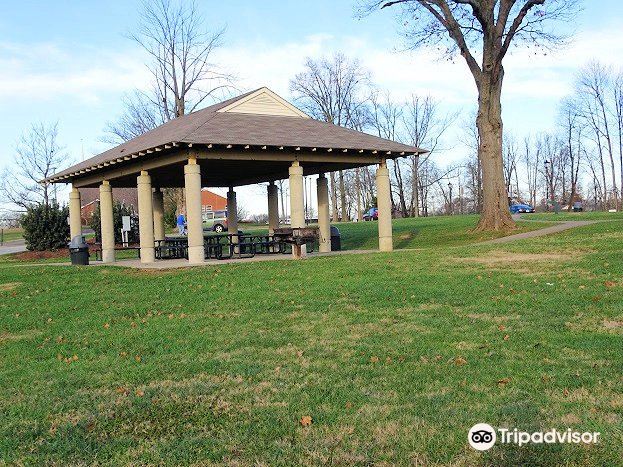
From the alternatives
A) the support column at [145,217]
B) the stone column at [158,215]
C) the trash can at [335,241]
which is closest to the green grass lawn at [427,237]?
the trash can at [335,241]

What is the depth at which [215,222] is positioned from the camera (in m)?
54.0

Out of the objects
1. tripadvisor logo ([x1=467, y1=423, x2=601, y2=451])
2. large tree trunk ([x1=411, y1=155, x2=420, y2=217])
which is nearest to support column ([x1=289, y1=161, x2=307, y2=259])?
tripadvisor logo ([x1=467, y1=423, x2=601, y2=451])

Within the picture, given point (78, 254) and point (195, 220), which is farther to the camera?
point (78, 254)

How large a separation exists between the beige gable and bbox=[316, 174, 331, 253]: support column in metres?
2.72

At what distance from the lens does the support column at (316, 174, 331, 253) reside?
21500 millimetres

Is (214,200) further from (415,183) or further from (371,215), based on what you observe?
(371,215)

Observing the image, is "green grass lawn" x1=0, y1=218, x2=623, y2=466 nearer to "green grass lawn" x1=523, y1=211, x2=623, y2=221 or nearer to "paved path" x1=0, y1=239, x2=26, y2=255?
"green grass lawn" x1=523, y1=211, x2=623, y2=221

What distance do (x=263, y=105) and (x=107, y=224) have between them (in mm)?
6803

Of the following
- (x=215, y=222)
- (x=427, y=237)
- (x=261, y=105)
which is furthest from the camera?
(x=215, y=222)

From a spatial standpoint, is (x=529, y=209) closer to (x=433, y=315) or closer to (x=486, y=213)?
(x=486, y=213)

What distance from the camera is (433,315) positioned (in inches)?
303

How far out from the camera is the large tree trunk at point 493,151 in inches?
955

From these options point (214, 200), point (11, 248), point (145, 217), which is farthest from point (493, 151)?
point (214, 200)

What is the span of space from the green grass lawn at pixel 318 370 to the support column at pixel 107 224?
1030 centimetres
